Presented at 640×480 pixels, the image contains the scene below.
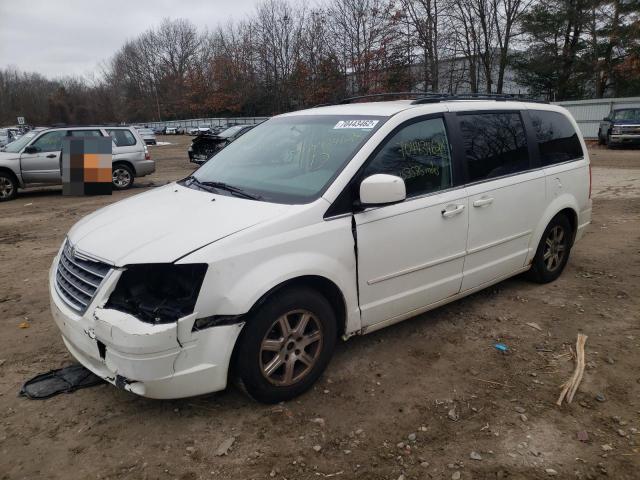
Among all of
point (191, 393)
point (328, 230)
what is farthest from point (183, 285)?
point (328, 230)

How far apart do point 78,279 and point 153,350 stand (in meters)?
0.78

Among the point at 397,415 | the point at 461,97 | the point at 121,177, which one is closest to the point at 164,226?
the point at 397,415

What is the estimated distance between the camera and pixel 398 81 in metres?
29.4

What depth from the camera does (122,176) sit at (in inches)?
518

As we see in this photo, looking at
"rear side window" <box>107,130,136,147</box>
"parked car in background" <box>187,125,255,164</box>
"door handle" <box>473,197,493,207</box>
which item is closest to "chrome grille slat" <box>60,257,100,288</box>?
"door handle" <box>473,197,493,207</box>

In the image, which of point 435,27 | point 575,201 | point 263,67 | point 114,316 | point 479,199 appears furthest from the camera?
point 263,67

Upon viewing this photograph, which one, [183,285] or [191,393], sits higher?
[183,285]

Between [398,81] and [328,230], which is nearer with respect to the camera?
[328,230]

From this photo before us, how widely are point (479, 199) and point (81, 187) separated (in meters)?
11.1

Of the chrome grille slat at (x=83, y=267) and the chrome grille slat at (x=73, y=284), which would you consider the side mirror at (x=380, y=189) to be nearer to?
the chrome grille slat at (x=83, y=267)

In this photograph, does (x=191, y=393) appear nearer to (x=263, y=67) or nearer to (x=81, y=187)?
(x=81, y=187)

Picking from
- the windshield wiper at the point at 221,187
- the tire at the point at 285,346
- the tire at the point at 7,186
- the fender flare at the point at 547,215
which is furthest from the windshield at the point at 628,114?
the tire at the point at 7,186

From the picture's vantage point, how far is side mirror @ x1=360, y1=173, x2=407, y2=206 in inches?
A: 119

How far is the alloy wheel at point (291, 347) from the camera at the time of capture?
2885 mm
